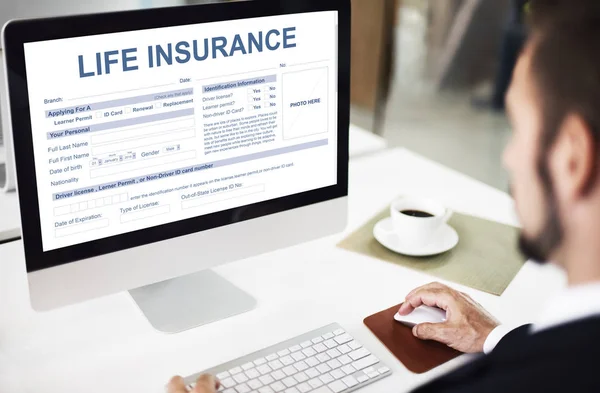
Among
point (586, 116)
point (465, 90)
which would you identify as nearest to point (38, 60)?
point (586, 116)

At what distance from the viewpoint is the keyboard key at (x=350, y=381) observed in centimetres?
99

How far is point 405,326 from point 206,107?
478mm

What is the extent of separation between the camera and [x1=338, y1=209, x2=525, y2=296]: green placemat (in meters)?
1.29

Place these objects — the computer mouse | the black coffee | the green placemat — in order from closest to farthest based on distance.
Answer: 1. the computer mouse
2. the green placemat
3. the black coffee

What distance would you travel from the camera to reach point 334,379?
1.00 m

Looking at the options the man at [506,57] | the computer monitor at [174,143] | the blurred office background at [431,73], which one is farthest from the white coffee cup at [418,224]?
the man at [506,57]

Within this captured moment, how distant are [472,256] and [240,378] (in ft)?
1.91

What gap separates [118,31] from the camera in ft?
3.17

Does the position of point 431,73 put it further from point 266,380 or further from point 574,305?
point 574,305

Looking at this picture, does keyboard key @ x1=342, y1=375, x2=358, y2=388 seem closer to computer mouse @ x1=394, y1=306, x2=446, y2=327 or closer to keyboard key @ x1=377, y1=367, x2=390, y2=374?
keyboard key @ x1=377, y1=367, x2=390, y2=374

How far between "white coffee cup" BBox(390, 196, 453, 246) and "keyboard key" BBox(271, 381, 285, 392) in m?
0.47

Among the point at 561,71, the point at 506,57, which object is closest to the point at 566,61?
the point at 561,71

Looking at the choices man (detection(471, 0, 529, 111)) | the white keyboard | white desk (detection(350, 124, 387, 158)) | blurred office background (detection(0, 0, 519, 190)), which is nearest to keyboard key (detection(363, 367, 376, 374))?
the white keyboard

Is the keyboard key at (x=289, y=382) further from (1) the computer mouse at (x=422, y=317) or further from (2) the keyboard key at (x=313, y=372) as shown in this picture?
(1) the computer mouse at (x=422, y=317)
